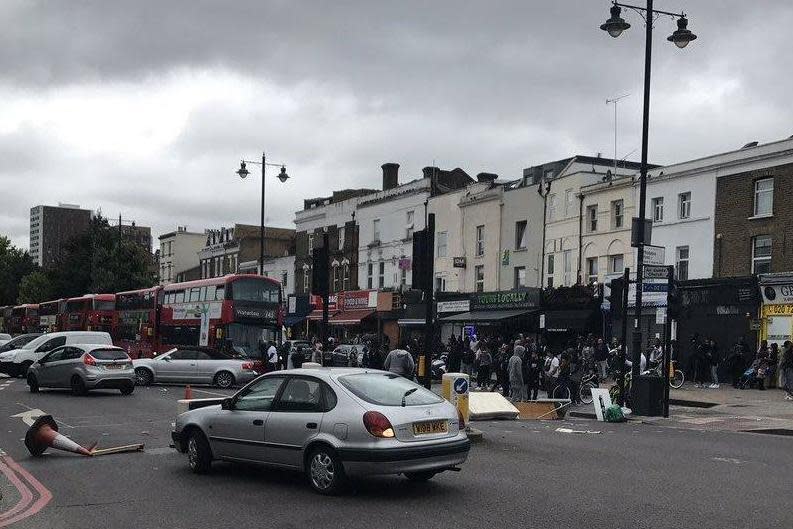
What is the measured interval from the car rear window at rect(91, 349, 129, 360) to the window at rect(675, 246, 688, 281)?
889 inches

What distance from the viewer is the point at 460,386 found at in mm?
15195

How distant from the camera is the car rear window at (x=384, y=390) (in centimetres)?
939

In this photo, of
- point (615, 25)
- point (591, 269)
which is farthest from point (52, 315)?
point (615, 25)

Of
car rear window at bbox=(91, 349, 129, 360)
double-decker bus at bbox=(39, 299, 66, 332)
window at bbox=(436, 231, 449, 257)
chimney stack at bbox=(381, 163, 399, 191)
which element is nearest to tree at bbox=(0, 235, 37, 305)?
double-decker bus at bbox=(39, 299, 66, 332)

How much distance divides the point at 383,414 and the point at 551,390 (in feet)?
53.1

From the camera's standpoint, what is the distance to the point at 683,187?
36375 mm

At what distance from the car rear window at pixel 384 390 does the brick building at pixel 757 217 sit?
2539 cm

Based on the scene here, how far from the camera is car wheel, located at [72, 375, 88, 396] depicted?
24.3m

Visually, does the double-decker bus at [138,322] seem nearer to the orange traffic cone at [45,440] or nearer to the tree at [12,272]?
the orange traffic cone at [45,440]

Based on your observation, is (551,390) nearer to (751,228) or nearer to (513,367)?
(513,367)

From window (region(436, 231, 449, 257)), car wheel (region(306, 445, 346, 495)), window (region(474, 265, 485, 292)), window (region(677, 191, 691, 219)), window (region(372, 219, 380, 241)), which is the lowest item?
car wheel (region(306, 445, 346, 495))

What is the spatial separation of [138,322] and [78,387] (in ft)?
49.1

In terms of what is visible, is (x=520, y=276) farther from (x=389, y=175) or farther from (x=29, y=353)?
(x=29, y=353)

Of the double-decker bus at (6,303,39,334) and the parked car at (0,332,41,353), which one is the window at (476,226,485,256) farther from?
the double-decker bus at (6,303,39,334)
